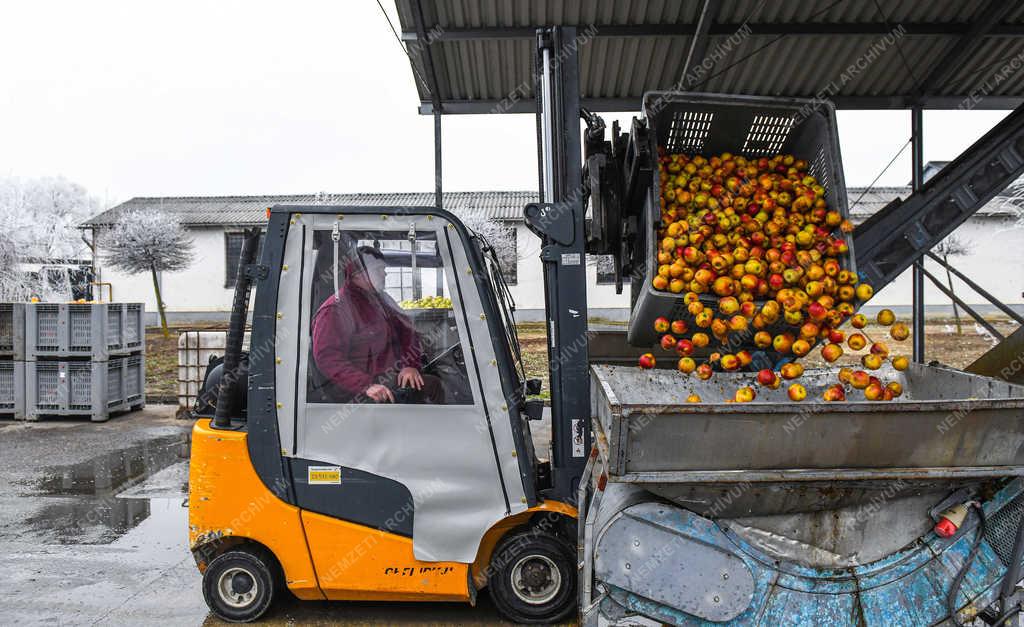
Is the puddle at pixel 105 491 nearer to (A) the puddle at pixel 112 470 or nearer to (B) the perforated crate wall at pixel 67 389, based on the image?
(A) the puddle at pixel 112 470

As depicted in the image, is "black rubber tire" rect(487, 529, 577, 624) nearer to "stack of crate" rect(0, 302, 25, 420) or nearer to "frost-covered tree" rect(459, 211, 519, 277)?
"stack of crate" rect(0, 302, 25, 420)

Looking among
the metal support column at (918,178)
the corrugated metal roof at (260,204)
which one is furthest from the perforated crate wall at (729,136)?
the corrugated metal roof at (260,204)

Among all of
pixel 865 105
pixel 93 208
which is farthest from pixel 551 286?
pixel 93 208

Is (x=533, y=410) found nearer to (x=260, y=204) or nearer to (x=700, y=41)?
(x=700, y=41)

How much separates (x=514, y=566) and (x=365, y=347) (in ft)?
4.48

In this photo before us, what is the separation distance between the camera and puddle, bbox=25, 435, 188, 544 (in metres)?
5.70

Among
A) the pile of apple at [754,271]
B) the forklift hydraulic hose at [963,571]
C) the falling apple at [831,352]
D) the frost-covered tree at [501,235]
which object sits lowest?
the forklift hydraulic hose at [963,571]

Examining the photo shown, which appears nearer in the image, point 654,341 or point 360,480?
point 360,480

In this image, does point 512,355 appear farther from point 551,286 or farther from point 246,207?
point 246,207

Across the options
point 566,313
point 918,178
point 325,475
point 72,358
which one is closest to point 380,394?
point 325,475

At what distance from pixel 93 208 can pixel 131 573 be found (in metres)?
50.4

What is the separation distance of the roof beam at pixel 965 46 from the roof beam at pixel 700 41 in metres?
2.15

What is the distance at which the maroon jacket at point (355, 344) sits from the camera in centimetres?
360

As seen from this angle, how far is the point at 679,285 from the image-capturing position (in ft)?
12.3
